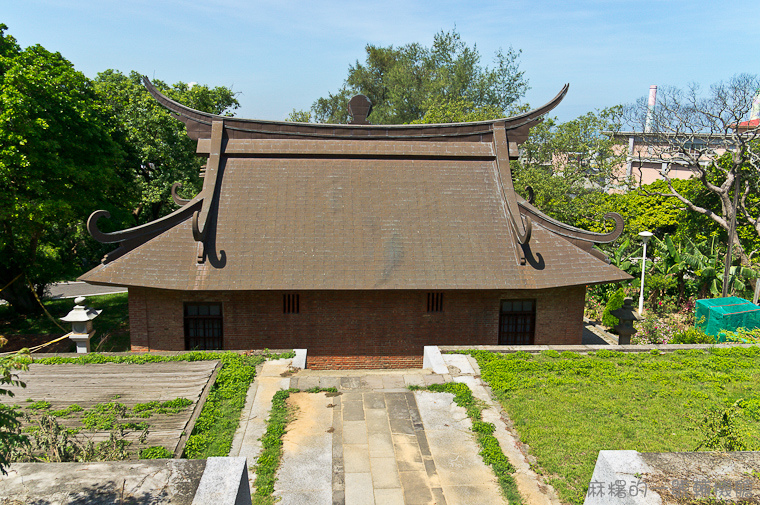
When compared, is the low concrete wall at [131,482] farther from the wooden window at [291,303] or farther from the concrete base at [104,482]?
the wooden window at [291,303]

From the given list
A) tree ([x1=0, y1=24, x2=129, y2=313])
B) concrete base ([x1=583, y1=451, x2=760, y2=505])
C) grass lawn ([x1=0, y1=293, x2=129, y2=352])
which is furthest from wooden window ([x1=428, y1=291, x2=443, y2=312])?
tree ([x1=0, y1=24, x2=129, y2=313])

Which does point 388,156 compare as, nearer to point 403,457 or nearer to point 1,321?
point 403,457

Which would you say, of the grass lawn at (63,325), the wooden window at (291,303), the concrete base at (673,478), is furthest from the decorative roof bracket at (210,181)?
the concrete base at (673,478)

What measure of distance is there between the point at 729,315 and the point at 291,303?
14.5 meters

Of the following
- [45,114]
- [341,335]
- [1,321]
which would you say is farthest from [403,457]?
[1,321]

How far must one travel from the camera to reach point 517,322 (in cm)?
1379

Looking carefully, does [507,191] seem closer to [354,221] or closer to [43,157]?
[354,221]

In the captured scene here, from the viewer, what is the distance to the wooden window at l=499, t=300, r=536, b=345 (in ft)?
44.9

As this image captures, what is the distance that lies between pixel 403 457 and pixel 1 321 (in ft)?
67.5

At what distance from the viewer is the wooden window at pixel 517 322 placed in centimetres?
1367

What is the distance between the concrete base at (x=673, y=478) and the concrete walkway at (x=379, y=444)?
123 cm

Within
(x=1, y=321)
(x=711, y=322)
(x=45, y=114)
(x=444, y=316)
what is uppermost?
(x=45, y=114)

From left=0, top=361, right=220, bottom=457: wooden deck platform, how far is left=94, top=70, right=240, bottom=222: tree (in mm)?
14452

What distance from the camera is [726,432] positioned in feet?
23.5
